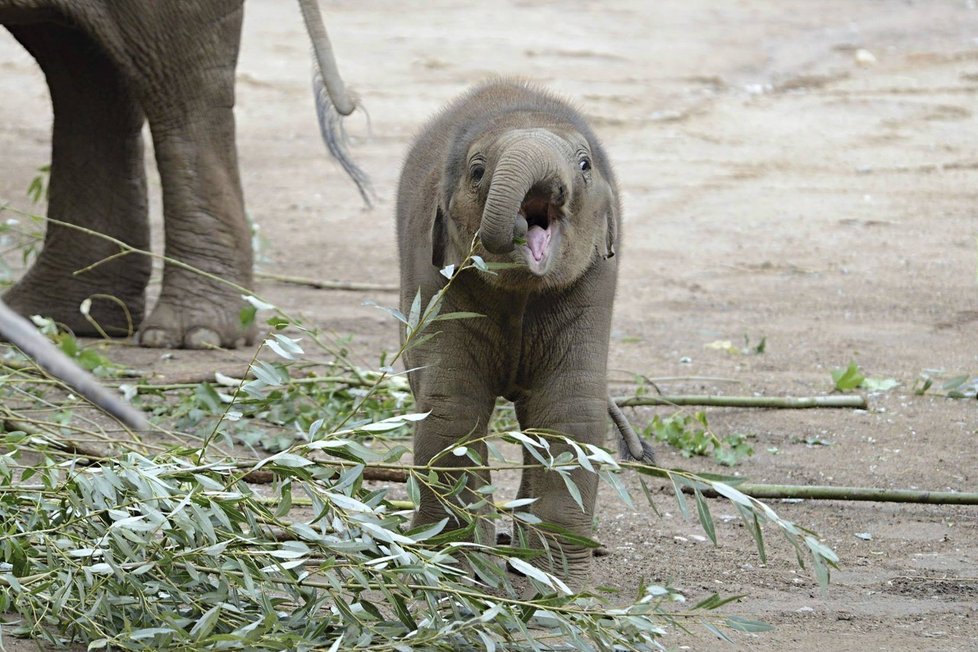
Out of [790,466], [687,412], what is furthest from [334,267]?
[790,466]

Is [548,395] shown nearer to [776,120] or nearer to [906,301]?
[906,301]

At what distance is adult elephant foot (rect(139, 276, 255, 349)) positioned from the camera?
21.0ft

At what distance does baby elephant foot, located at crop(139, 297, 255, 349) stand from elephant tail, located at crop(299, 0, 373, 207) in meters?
0.79

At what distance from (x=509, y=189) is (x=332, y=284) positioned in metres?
4.56

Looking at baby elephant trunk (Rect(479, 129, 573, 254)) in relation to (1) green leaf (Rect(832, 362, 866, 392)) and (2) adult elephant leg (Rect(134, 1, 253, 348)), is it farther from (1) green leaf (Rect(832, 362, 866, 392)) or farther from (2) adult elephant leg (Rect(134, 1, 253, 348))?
(2) adult elephant leg (Rect(134, 1, 253, 348))

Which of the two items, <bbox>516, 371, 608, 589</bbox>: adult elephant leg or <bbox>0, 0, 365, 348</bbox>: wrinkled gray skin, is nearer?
<bbox>516, 371, 608, 589</bbox>: adult elephant leg

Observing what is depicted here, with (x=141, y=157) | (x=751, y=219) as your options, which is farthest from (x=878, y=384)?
(x=751, y=219)

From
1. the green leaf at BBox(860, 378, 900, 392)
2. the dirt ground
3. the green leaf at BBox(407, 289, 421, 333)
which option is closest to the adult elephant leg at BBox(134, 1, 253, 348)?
the dirt ground

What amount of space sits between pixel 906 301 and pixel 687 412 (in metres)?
2.29

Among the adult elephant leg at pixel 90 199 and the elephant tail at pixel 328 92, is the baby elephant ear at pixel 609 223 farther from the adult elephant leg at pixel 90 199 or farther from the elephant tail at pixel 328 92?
the adult elephant leg at pixel 90 199

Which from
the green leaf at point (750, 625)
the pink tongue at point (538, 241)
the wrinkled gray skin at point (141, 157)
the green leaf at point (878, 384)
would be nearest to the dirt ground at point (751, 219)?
the green leaf at point (878, 384)

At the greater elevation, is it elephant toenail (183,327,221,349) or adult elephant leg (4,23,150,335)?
adult elephant leg (4,23,150,335)

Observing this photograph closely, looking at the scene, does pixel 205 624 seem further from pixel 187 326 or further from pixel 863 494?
pixel 187 326

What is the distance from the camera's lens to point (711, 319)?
7184mm
